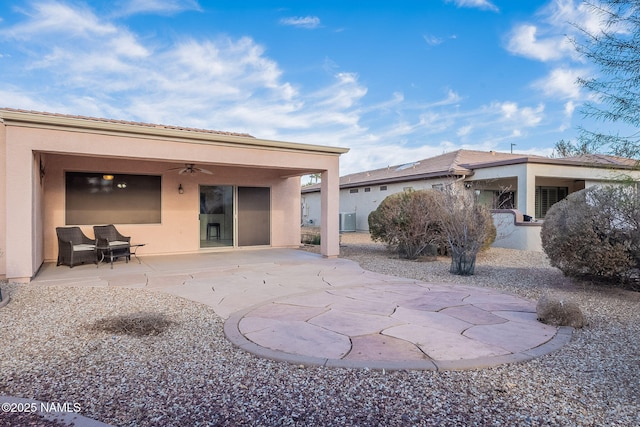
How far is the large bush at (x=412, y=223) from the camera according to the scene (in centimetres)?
1055

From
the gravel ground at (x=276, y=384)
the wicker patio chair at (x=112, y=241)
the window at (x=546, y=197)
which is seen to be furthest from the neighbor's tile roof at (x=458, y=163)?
the wicker patio chair at (x=112, y=241)

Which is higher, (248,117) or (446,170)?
(248,117)

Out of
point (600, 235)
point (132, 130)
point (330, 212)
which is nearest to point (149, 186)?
point (132, 130)

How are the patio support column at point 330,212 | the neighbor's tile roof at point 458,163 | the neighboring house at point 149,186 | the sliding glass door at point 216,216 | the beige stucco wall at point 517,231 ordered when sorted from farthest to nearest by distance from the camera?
the neighbor's tile roof at point 458,163 → the beige stucco wall at point 517,231 → the sliding glass door at point 216,216 → the patio support column at point 330,212 → the neighboring house at point 149,186

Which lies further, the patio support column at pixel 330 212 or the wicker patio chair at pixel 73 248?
the patio support column at pixel 330 212

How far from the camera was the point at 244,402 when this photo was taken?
9.07 ft

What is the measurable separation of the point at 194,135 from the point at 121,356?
6.14m

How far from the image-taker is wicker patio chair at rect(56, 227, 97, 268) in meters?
8.71

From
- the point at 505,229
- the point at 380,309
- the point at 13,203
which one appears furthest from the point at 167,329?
the point at 505,229

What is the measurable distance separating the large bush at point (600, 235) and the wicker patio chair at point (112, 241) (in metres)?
9.76

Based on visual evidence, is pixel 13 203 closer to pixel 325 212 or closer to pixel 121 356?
pixel 121 356

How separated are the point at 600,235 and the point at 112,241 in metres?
10.9

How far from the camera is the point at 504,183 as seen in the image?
1861cm

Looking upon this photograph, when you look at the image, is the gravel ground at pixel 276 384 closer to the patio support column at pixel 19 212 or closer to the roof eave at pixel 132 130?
the patio support column at pixel 19 212
